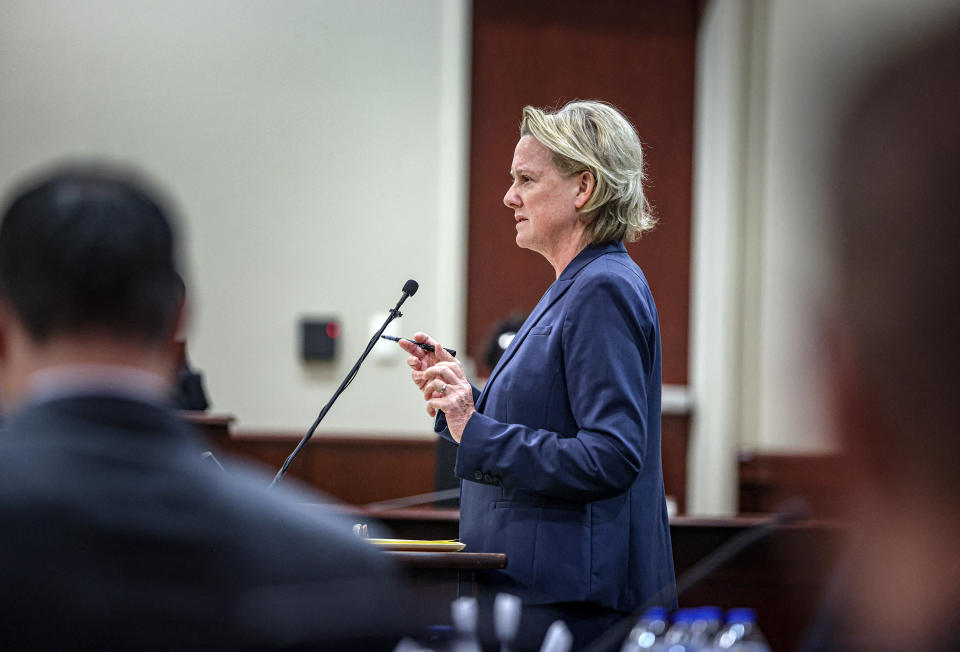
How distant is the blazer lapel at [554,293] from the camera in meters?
1.94

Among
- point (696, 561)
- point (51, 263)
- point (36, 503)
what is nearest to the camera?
point (36, 503)

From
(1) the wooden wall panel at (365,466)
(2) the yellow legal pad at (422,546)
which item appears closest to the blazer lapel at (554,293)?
(2) the yellow legal pad at (422,546)

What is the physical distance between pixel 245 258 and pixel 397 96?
3.69 feet

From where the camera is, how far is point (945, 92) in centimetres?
31

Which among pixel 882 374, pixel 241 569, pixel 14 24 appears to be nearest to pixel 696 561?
pixel 241 569

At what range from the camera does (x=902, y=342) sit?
33cm

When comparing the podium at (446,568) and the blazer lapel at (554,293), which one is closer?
the podium at (446,568)

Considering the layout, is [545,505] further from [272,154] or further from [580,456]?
[272,154]

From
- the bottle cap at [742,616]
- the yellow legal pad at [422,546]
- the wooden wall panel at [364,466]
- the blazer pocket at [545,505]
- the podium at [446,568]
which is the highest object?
the bottle cap at [742,616]

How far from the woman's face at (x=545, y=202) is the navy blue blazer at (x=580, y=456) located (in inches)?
5.0

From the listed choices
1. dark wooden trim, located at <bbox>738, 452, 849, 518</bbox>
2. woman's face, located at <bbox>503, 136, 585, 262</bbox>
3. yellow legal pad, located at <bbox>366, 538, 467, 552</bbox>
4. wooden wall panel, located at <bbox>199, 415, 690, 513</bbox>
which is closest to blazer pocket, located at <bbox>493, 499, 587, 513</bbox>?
yellow legal pad, located at <bbox>366, 538, 467, 552</bbox>

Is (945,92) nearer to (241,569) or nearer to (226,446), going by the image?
(241,569)

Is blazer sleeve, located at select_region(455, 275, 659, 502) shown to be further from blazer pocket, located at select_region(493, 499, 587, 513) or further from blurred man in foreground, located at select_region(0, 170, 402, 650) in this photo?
blurred man in foreground, located at select_region(0, 170, 402, 650)

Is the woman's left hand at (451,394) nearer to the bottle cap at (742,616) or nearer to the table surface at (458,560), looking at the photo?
the table surface at (458,560)
